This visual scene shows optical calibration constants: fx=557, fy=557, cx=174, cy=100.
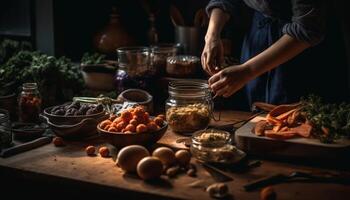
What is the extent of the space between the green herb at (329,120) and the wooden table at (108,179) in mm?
126

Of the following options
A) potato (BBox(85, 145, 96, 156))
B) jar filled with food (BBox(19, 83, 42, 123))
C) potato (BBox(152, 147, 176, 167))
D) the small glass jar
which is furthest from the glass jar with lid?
jar filled with food (BBox(19, 83, 42, 123))

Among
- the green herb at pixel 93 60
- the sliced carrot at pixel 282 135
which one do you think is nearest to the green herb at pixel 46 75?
the green herb at pixel 93 60

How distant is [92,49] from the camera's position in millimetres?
3447

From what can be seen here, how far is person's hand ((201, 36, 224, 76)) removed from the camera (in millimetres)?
2348

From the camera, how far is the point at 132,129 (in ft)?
6.56

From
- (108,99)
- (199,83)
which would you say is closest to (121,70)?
(108,99)

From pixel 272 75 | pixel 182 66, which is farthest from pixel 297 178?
pixel 182 66

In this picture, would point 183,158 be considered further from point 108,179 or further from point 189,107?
point 189,107

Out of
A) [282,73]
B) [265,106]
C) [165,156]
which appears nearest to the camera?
[165,156]

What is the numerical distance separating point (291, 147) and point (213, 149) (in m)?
0.26

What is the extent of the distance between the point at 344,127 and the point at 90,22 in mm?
2009

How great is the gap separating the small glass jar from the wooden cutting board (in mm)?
73

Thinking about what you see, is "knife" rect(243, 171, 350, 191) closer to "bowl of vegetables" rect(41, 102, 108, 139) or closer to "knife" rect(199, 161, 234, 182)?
"knife" rect(199, 161, 234, 182)

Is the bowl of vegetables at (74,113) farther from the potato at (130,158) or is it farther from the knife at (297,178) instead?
the knife at (297,178)
